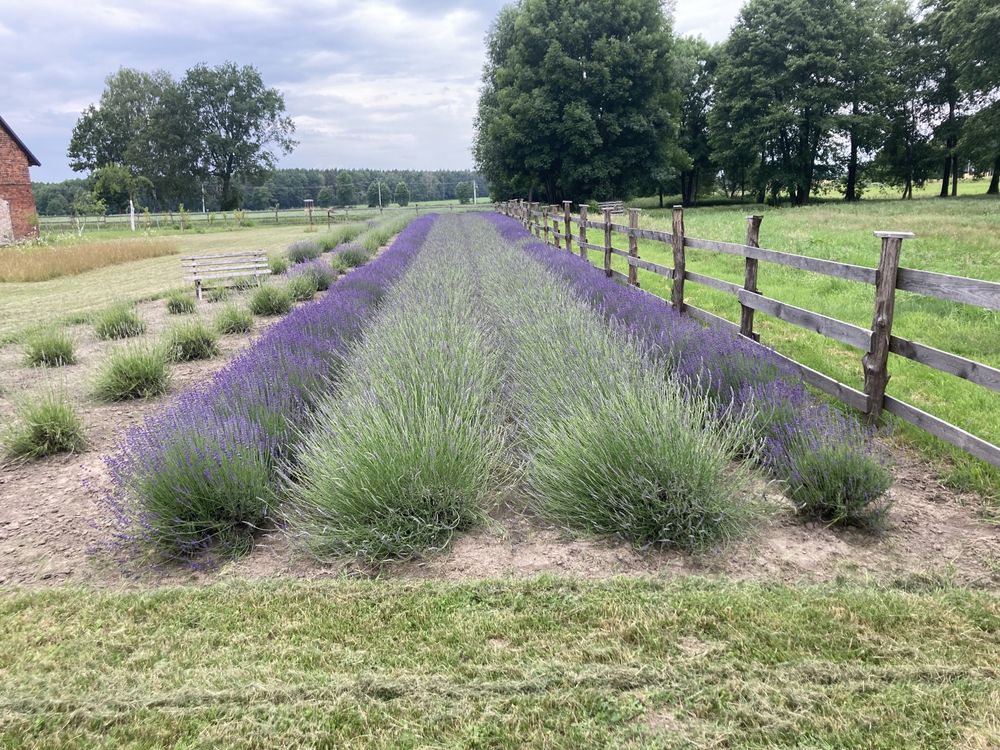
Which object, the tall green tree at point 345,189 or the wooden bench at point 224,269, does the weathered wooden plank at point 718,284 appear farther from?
the tall green tree at point 345,189

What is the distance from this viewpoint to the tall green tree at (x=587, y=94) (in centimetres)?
3772

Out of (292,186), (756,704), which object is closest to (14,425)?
(756,704)

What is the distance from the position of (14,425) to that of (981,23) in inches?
1706

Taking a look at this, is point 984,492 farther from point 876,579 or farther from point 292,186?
point 292,186

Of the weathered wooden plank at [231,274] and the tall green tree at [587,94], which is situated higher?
the tall green tree at [587,94]

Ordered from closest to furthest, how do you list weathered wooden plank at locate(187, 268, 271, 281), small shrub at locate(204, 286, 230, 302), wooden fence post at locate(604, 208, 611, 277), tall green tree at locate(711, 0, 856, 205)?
wooden fence post at locate(604, 208, 611, 277), small shrub at locate(204, 286, 230, 302), weathered wooden plank at locate(187, 268, 271, 281), tall green tree at locate(711, 0, 856, 205)

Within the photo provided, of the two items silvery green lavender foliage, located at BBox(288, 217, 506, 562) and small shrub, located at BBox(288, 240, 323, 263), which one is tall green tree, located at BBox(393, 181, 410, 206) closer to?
small shrub, located at BBox(288, 240, 323, 263)

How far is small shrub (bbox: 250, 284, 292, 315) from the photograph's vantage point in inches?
407

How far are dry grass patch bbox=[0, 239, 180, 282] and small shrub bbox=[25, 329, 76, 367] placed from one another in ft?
37.0

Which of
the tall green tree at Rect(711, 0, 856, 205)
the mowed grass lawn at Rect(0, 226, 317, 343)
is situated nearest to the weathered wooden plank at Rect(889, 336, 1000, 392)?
the mowed grass lawn at Rect(0, 226, 317, 343)

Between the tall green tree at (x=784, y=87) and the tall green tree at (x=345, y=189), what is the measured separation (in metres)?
98.4

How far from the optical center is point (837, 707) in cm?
189

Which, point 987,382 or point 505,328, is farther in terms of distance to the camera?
point 505,328

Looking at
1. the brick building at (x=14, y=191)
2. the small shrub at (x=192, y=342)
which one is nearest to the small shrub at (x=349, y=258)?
the small shrub at (x=192, y=342)
